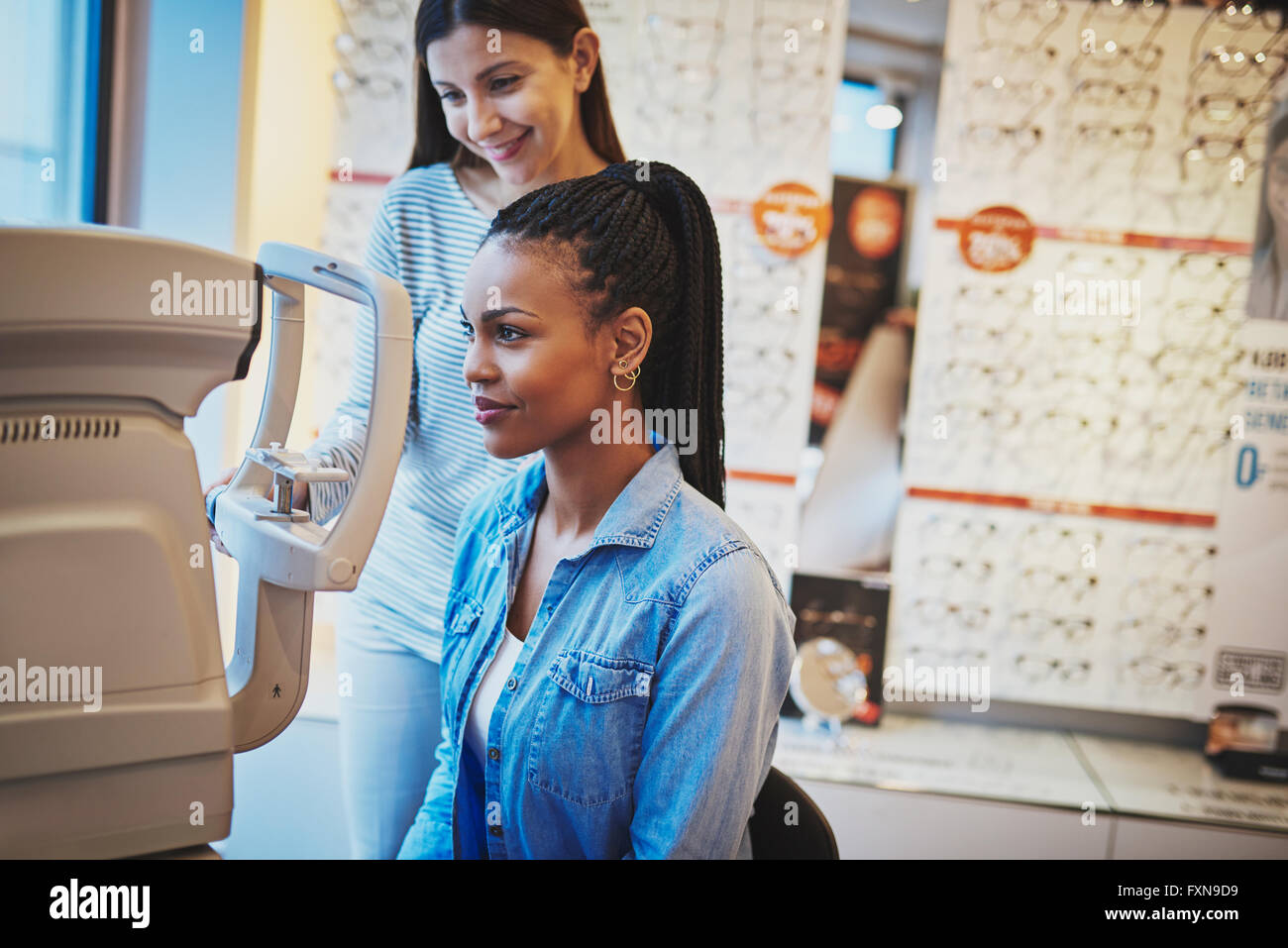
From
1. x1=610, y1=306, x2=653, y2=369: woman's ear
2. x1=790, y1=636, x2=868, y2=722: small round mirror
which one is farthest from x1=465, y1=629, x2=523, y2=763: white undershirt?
x1=790, y1=636, x2=868, y2=722: small round mirror

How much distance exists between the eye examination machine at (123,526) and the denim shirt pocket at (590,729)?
1.08 feet

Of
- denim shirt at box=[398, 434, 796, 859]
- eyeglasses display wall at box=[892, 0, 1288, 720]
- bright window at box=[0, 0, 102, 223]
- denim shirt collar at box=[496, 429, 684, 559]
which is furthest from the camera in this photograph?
eyeglasses display wall at box=[892, 0, 1288, 720]

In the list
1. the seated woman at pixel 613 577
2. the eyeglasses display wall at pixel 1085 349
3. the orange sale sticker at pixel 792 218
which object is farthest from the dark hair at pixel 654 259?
the eyeglasses display wall at pixel 1085 349

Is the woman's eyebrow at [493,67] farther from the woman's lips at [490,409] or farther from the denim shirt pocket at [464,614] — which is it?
the denim shirt pocket at [464,614]

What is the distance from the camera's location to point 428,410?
5.58ft

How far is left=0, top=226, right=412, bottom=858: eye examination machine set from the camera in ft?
2.80

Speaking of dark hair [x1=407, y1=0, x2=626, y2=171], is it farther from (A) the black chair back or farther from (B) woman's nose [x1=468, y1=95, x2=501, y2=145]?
(A) the black chair back

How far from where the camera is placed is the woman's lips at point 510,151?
60.2 inches

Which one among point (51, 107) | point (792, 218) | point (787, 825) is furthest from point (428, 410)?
point (51, 107)

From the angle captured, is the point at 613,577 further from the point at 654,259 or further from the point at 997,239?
the point at 997,239

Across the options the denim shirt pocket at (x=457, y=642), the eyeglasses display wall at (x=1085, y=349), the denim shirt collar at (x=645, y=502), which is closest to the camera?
the denim shirt collar at (x=645, y=502)
